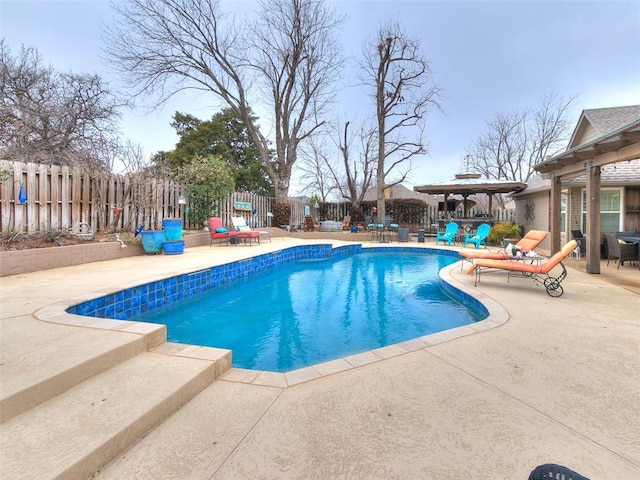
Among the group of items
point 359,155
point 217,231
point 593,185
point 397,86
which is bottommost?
point 217,231

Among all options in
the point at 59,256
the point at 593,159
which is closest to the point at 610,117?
the point at 593,159

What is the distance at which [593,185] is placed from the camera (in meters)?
6.80

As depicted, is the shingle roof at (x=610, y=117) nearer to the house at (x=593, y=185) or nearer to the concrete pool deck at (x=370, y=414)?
the house at (x=593, y=185)

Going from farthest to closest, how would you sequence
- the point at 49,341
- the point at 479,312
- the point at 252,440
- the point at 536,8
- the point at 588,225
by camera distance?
1. the point at 536,8
2. the point at 588,225
3. the point at 479,312
4. the point at 49,341
5. the point at 252,440

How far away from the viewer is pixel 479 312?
4598 millimetres

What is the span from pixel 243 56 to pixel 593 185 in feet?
50.7

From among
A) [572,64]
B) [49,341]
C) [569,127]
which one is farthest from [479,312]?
[569,127]

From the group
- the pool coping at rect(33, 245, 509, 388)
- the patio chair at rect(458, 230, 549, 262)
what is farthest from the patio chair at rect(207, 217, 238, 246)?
the patio chair at rect(458, 230, 549, 262)

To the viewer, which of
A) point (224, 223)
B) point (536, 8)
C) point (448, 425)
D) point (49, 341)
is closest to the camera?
point (448, 425)

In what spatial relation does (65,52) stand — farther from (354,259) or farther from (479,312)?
(479,312)

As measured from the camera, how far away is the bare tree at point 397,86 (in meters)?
16.3

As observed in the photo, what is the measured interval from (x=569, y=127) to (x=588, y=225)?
69.4ft

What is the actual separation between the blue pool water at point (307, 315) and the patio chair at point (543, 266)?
99 centimetres

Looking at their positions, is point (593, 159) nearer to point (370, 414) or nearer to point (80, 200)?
point (370, 414)
